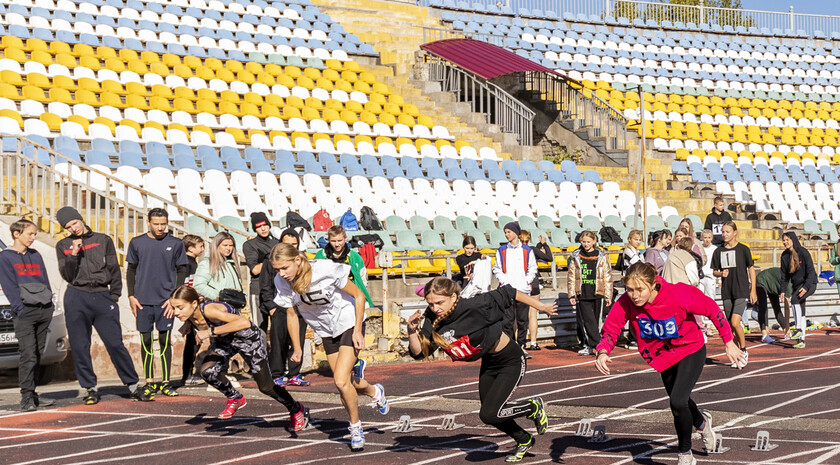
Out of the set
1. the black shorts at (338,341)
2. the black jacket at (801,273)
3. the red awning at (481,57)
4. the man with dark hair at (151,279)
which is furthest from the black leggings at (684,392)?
the red awning at (481,57)

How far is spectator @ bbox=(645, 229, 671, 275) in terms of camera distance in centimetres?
1382

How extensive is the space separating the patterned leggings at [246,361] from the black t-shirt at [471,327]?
1.74 meters

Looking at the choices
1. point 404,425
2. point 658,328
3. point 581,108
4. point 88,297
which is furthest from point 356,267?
point 581,108

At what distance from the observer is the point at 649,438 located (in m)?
7.27

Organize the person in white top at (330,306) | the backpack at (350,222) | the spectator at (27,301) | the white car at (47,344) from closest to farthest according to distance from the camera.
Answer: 1. the person in white top at (330,306)
2. the spectator at (27,301)
3. the white car at (47,344)
4. the backpack at (350,222)

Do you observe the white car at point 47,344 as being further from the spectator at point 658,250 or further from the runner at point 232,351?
the spectator at point 658,250

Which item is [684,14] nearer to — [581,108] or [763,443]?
[581,108]

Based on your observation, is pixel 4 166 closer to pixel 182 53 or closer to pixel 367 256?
pixel 367 256

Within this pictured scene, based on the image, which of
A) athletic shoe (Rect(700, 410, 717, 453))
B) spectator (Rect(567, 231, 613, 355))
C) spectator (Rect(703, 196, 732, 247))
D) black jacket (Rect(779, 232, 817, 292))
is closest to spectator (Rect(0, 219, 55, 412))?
athletic shoe (Rect(700, 410, 717, 453))

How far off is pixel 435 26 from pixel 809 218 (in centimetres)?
1394

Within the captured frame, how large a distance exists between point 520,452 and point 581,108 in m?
21.5

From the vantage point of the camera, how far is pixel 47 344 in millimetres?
10703

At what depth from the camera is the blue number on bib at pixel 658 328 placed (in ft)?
21.0

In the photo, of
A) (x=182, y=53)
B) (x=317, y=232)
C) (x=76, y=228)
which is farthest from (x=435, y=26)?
(x=76, y=228)
